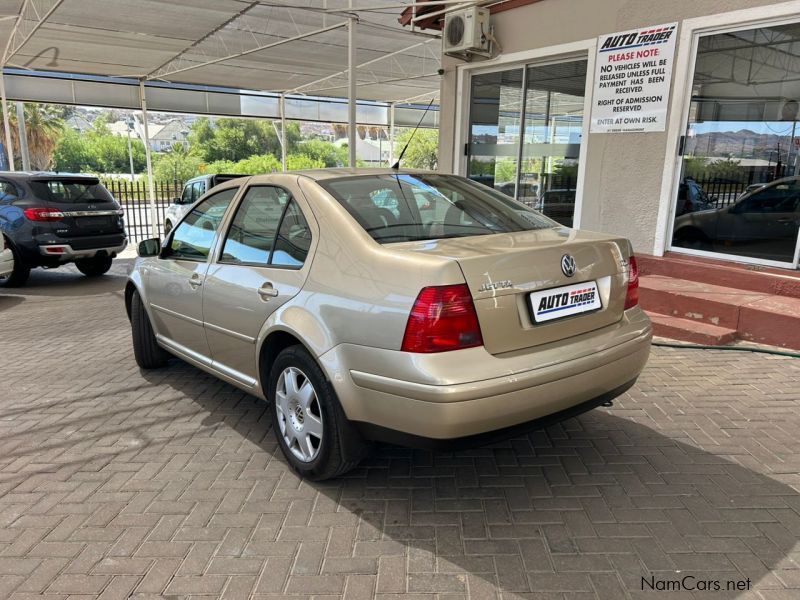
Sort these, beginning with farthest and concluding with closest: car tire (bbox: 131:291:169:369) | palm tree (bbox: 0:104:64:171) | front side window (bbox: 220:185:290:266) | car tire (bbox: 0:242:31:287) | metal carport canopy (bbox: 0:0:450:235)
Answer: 1. palm tree (bbox: 0:104:64:171)
2. metal carport canopy (bbox: 0:0:450:235)
3. car tire (bbox: 0:242:31:287)
4. car tire (bbox: 131:291:169:369)
5. front side window (bbox: 220:185:290:266)

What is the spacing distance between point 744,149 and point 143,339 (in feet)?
20.0

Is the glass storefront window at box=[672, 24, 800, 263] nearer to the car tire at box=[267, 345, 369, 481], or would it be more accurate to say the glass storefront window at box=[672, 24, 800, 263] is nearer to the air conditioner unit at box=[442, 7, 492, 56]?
the air conditioner unit at box=[442, 7, 492, 56]

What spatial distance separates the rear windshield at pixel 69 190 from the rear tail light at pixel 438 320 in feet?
29.6

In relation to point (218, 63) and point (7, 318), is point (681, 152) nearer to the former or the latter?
point (7, 318)

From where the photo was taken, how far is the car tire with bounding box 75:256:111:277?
10420 millimetres

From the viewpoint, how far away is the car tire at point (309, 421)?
279cm

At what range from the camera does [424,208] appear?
329cm

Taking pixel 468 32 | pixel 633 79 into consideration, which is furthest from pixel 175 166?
pixel 633 79

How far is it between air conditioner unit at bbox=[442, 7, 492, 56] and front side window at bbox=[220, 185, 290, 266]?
524cm

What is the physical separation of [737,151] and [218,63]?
12.1m

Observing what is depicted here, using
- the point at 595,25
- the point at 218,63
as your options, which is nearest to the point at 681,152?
the point at 595,25

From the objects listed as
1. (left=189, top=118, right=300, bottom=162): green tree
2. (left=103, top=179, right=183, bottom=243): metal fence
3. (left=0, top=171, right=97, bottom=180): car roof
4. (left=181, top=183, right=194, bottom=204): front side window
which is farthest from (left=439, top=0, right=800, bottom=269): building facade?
(left=189, top=118, right=300, bottom=162): green tree

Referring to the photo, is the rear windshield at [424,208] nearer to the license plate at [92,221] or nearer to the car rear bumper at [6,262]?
the car rear bumper at [6,262]

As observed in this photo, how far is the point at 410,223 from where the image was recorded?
3.07 meters
